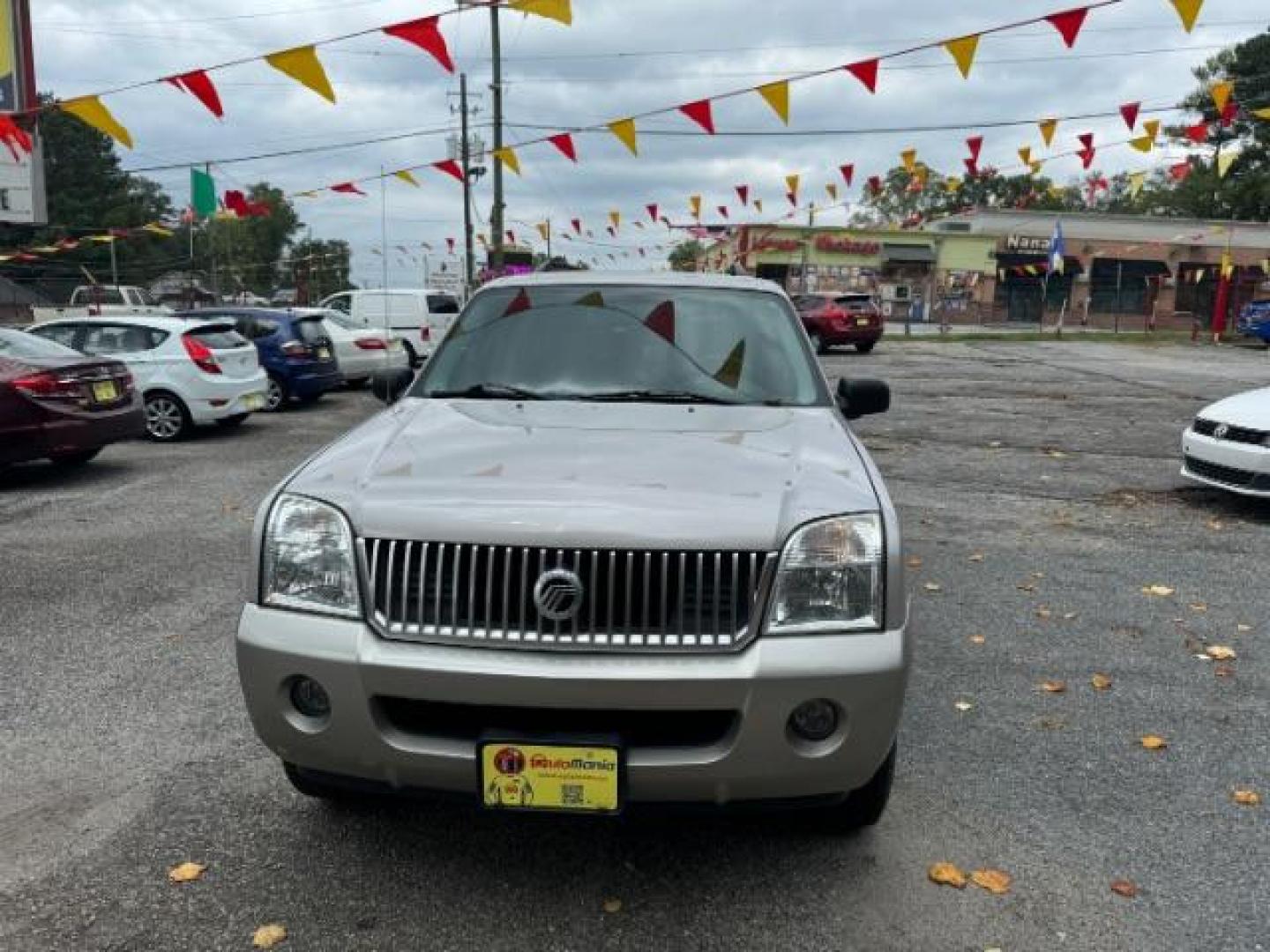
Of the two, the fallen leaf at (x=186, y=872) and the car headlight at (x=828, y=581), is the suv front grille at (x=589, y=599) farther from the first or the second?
the fallen leaf at (x=186, y=872)

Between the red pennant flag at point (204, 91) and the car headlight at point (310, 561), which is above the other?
the red pennant flag at point (204, 91)

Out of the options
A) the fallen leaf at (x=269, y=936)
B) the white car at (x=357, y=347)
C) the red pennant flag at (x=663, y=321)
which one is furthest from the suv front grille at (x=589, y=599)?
the white car at (x=357, y=347)

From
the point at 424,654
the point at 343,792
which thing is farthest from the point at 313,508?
the point at 343,792

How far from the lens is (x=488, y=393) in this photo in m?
3.64

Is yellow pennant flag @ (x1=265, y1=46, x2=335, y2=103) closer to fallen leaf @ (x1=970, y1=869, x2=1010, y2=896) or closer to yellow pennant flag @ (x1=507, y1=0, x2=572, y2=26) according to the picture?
yellow pennant flag @ (x1=507, y1=0, x2=572, y2=26)

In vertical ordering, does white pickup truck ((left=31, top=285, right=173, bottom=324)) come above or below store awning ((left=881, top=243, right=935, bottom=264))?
below

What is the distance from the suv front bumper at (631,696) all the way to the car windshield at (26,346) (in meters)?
7.28

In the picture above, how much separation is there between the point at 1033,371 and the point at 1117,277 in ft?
105

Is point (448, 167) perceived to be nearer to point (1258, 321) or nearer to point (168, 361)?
point (168, 361)

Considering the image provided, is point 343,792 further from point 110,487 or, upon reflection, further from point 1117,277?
point 1117,277

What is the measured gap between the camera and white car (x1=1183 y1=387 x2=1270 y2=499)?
7074 millimetres

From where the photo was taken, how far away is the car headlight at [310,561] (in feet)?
8.04

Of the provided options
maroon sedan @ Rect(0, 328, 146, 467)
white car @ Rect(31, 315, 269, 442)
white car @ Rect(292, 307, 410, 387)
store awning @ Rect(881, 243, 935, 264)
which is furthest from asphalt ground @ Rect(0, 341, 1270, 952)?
store awning @ Rect(881, 243, 935, 264)

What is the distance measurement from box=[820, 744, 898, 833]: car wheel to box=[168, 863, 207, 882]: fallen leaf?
1806 mm
